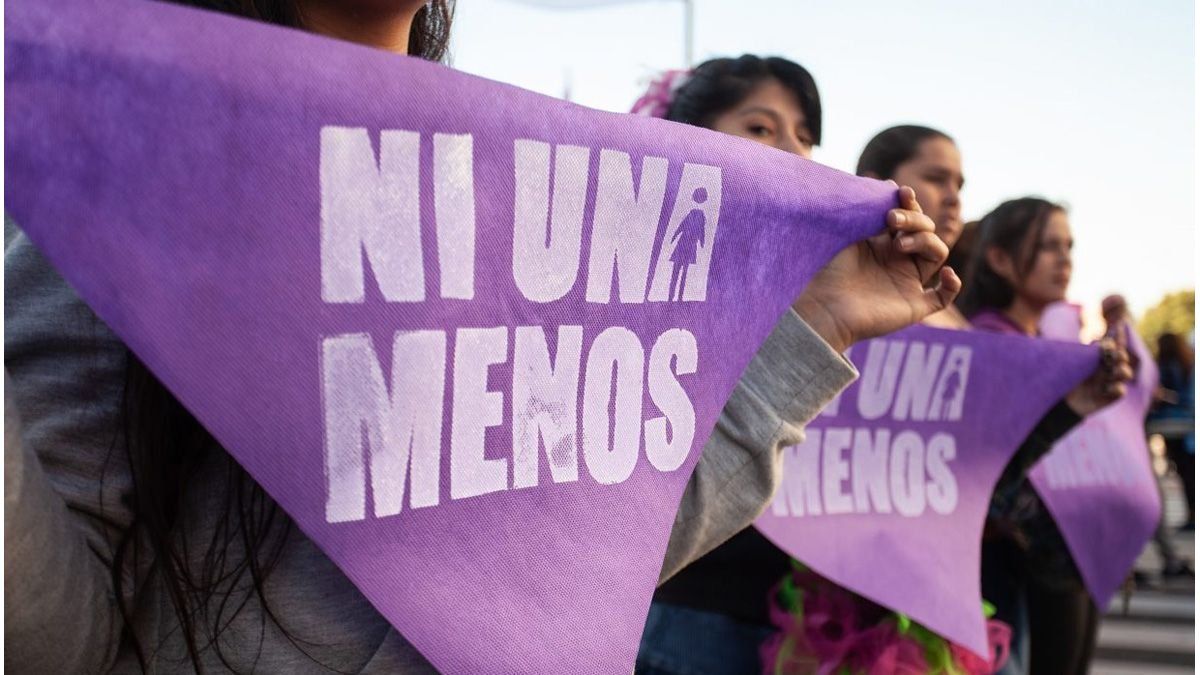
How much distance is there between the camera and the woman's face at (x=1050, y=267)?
2834mm

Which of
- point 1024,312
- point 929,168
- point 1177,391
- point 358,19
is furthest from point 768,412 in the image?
point 1177,391

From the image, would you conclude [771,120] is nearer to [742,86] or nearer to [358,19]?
[742,86]

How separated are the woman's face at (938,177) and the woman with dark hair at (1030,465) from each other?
312mm

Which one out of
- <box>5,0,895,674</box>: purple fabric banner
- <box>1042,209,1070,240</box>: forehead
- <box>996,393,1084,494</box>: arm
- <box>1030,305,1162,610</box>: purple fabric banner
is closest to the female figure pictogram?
<box>5,0,895,674</box>: purple fabric banner

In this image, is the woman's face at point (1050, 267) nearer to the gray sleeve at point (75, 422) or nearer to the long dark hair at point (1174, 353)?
the gray sleeve at point (75, 422)

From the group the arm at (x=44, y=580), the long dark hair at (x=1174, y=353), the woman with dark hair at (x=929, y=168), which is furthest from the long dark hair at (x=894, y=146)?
the long dark hair at (x=1174, y=353)

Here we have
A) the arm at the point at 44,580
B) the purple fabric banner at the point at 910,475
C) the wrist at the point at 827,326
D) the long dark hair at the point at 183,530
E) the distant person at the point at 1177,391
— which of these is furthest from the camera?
the distant person at the point at 1177,391

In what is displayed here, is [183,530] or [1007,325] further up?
[183,530]

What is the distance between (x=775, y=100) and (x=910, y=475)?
0.62 meters

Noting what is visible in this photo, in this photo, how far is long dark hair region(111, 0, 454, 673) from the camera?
73cm

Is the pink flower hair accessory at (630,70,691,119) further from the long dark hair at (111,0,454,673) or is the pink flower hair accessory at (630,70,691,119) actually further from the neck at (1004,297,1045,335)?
the long dark hair at (111,0,454,673)

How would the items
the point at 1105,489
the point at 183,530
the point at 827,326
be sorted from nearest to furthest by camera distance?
1. the point at 183,530
2. the point at 827,326
3. the point at 1105,489

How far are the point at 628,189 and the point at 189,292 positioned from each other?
→ 35cm

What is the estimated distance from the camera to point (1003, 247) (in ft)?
9.64
